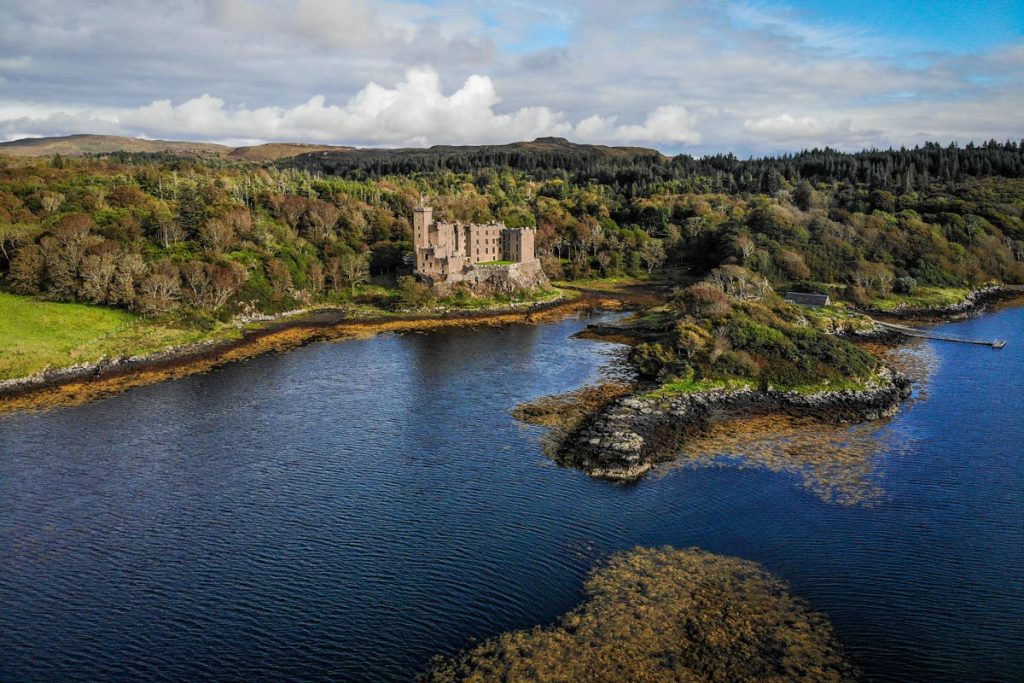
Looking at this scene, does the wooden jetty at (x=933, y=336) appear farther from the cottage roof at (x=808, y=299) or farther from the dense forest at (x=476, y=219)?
the dense forest at (x=476, y=219)

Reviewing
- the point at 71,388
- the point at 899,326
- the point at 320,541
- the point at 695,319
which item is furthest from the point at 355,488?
the point at 899,326

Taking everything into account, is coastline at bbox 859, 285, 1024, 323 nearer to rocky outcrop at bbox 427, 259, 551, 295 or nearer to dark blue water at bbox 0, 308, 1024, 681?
dark blue water at bbox 0, 308, 1024, 681

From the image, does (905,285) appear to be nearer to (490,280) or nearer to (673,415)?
(490,280)

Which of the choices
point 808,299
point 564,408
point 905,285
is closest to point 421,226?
point 564,408

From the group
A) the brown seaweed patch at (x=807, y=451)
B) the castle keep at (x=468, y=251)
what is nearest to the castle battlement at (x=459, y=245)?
the castle keep at (x=468, y=251)

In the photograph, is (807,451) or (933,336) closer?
(807,451)

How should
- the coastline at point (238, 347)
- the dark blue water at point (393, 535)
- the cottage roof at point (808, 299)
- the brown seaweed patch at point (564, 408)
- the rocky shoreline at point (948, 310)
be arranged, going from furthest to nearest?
→ the rocky shoreline at point (948, 310) < the cottage roof at point (808, 299) < the coastline at point (238, 347) < the brown seaweed patch at point (564, 408) < the dark blue water at point (393, 535)

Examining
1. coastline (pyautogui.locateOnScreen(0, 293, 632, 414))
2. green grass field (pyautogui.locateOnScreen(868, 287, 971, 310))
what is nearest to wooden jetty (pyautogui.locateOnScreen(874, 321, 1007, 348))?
green grass field (pyautogui.locateOnScreen(868, 287, 971, 310))

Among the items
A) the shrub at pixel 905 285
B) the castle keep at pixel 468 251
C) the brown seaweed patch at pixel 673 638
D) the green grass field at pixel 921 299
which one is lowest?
the brown seaweed patch at pixel 673 638
